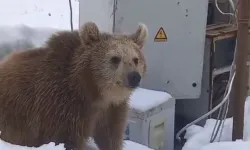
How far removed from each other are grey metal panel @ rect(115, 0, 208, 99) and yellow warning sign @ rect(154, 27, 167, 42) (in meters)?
0.03

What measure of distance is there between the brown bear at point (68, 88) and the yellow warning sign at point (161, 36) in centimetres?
127

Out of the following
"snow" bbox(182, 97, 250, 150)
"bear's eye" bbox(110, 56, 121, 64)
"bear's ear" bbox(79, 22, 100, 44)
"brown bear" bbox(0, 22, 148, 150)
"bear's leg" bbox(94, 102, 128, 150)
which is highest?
"bear's ear" bbox(79, 22, 100, 44)

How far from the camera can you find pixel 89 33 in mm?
3898

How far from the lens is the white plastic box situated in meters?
4.92

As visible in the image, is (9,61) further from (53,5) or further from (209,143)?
(53,5)

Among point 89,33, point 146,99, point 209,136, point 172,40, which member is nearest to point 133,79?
point 89,33

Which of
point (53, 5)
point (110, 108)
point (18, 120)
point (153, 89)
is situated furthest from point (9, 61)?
point (53, 5)

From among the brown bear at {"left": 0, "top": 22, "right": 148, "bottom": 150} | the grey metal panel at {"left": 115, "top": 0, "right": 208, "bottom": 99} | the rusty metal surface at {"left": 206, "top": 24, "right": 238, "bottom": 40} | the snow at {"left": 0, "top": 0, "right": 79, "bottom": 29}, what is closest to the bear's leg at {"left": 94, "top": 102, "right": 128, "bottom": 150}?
the brown bear at {"left": 0, "top": 22, "right": 148, "bottom": 150}

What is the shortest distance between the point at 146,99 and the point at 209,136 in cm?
64

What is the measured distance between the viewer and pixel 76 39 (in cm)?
402

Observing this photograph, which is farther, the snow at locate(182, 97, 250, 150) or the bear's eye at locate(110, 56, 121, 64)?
the snow at locate(182, 97, 250, 150)

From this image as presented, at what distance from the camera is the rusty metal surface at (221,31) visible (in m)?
5.66

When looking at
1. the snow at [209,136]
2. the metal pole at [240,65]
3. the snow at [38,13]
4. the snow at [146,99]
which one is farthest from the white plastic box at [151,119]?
the snow at [38,13]

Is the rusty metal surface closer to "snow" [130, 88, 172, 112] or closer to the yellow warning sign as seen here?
the yellow warning sign
